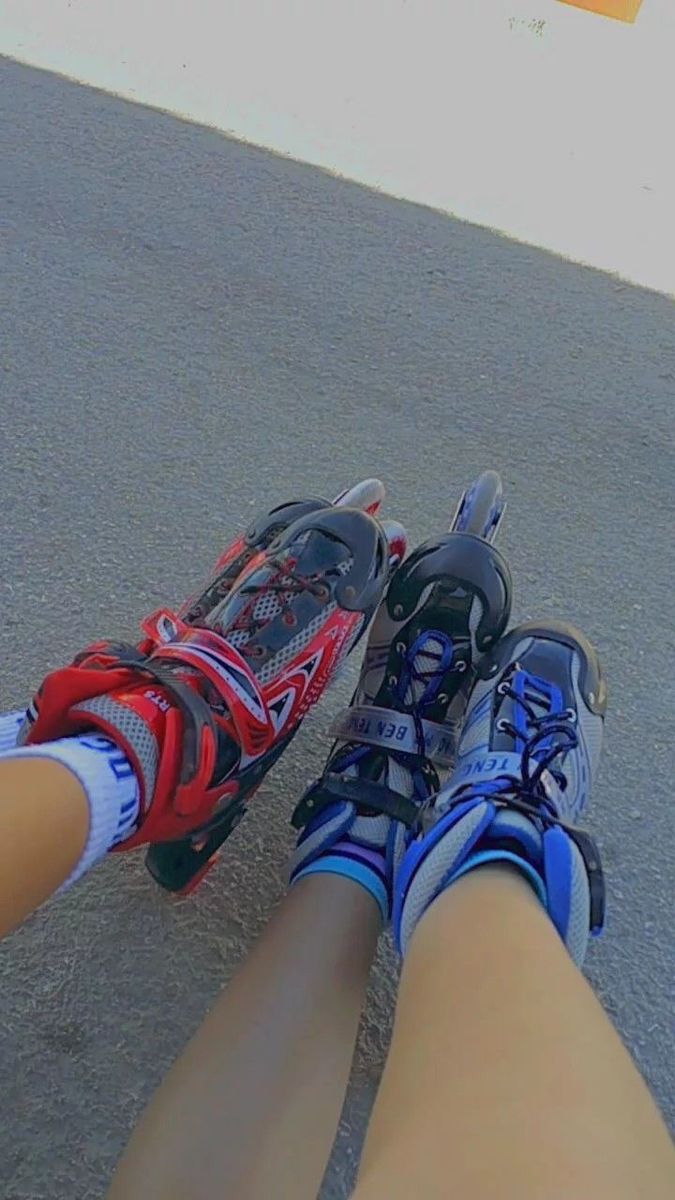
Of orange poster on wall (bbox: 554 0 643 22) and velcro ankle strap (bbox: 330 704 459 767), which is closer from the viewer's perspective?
velcro ankle strap (bbox: 330 704 459 767)

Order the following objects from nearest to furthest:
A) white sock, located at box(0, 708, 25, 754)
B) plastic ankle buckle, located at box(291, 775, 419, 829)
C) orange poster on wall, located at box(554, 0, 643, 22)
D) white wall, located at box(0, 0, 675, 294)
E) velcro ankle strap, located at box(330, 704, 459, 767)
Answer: white sock, located at box(0, 708, 25, 754)
plastic ankle buckle, located at box(291, 775, 419, 829)
velcro ankle strap, located at box(330, 704, 459, 767)
white wall, located at box(0, 0, 675, 294)
orange poster on wall, located at box(554, 0, 643, 22)

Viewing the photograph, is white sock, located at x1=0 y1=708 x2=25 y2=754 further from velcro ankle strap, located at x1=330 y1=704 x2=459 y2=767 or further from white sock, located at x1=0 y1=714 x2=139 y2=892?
velcro ankle strap, located at x1=330 y1=704 x2=459 y2=767

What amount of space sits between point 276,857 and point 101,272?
1249 mm

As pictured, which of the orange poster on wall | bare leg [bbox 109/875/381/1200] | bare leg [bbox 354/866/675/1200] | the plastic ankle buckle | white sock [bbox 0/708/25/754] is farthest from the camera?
the orange poster on wall

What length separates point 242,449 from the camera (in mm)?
1807

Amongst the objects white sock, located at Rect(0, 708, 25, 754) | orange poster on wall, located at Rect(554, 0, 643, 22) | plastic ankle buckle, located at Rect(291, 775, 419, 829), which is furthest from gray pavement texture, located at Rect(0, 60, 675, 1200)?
orange poster on wall, located at Rect(554, 0, 643, 22)

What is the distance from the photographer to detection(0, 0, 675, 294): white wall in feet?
8.43

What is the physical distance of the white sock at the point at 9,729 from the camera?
1.08 meters

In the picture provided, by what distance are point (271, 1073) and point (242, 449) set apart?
1.08 meters

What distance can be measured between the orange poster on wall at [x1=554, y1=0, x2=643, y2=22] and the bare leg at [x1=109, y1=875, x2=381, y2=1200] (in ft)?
10.4

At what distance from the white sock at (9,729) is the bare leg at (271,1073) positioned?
0.30m

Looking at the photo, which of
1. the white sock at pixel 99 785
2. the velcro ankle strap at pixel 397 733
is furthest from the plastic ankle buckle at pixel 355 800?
the white sock at pixel 99 785

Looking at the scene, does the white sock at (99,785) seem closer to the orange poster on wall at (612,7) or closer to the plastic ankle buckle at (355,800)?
the plastic ankle buckle at (355,800)

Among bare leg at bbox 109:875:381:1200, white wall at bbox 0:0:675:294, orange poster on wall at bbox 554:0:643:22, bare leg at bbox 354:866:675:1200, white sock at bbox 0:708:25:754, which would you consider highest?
orange poster on wall at bbox 554:0:643:22
